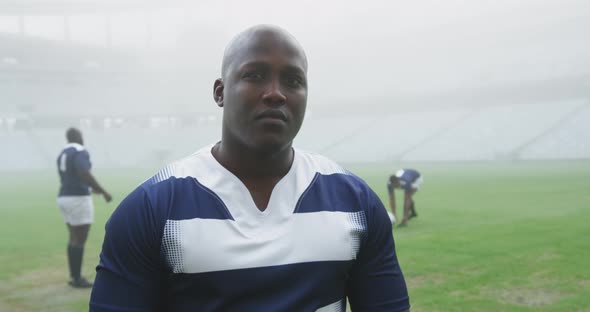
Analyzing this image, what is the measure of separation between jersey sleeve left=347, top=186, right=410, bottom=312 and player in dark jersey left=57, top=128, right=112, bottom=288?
4837mm

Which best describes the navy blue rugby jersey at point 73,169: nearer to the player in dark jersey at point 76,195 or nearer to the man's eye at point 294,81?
the player in dark jersey at point 76,195

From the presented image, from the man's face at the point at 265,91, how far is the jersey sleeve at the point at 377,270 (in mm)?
357

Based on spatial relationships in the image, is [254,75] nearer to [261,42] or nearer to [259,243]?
[261,42]

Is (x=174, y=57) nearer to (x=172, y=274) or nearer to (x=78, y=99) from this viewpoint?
(x=78, y=99)

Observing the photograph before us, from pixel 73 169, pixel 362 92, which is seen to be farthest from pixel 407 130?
pixel 73 169

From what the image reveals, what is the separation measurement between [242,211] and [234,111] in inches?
11.0

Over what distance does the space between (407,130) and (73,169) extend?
39.3 m

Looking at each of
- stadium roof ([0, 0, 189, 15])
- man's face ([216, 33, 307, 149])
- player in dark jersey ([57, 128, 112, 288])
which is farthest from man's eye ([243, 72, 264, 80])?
stadium roof ([0, 0, 189, 15])

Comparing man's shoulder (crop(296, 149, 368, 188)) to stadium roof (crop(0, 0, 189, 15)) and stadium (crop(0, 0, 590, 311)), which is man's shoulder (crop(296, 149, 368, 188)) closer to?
stadium (crop(0, 0, 590, 311))

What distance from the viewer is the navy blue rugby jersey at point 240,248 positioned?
4.60ft

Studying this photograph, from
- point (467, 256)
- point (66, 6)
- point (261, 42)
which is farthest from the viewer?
point (66, 6)

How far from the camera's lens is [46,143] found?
163 ft

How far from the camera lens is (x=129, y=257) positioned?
1392mm

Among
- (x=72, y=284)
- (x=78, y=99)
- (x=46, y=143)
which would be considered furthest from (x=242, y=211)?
(x=78, y=99)
